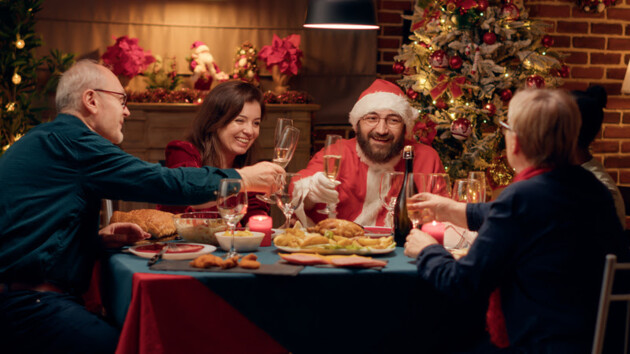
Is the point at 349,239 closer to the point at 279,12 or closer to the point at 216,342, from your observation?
the point at 216,342

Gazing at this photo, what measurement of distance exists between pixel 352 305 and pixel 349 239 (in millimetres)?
355

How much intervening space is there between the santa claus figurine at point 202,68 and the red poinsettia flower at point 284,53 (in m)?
0.39

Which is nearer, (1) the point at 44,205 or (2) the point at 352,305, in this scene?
(2) the point at 352,305

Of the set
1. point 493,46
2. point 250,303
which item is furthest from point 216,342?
point 493,46

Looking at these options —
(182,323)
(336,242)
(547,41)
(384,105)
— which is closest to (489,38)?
(547,41)

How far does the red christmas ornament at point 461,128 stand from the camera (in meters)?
4.33

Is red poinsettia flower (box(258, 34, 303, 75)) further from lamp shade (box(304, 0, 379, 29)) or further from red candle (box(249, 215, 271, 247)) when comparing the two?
red candle (box(249, 215, 271, 247))

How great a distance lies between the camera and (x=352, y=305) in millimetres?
1926

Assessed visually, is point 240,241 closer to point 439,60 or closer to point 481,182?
point 481,182

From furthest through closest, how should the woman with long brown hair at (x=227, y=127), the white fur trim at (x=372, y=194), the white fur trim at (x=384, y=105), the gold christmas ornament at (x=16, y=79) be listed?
the gold christmas ornament at (x=16, y=79)
the white fur trim at (x=384, y=105)
the white fur trim at (x=372, y=194)
the woman with long brown hair at (x=227, y=127)

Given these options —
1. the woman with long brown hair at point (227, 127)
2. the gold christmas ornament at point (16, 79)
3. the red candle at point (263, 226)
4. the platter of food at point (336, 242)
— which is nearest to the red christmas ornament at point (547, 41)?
the woman with long brown hair at point (227, 127)

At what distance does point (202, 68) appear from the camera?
17.7 ft

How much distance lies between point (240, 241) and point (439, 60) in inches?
108

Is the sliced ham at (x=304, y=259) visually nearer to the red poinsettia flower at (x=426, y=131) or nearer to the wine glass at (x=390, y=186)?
the wine glass at (x=390, y=186)
